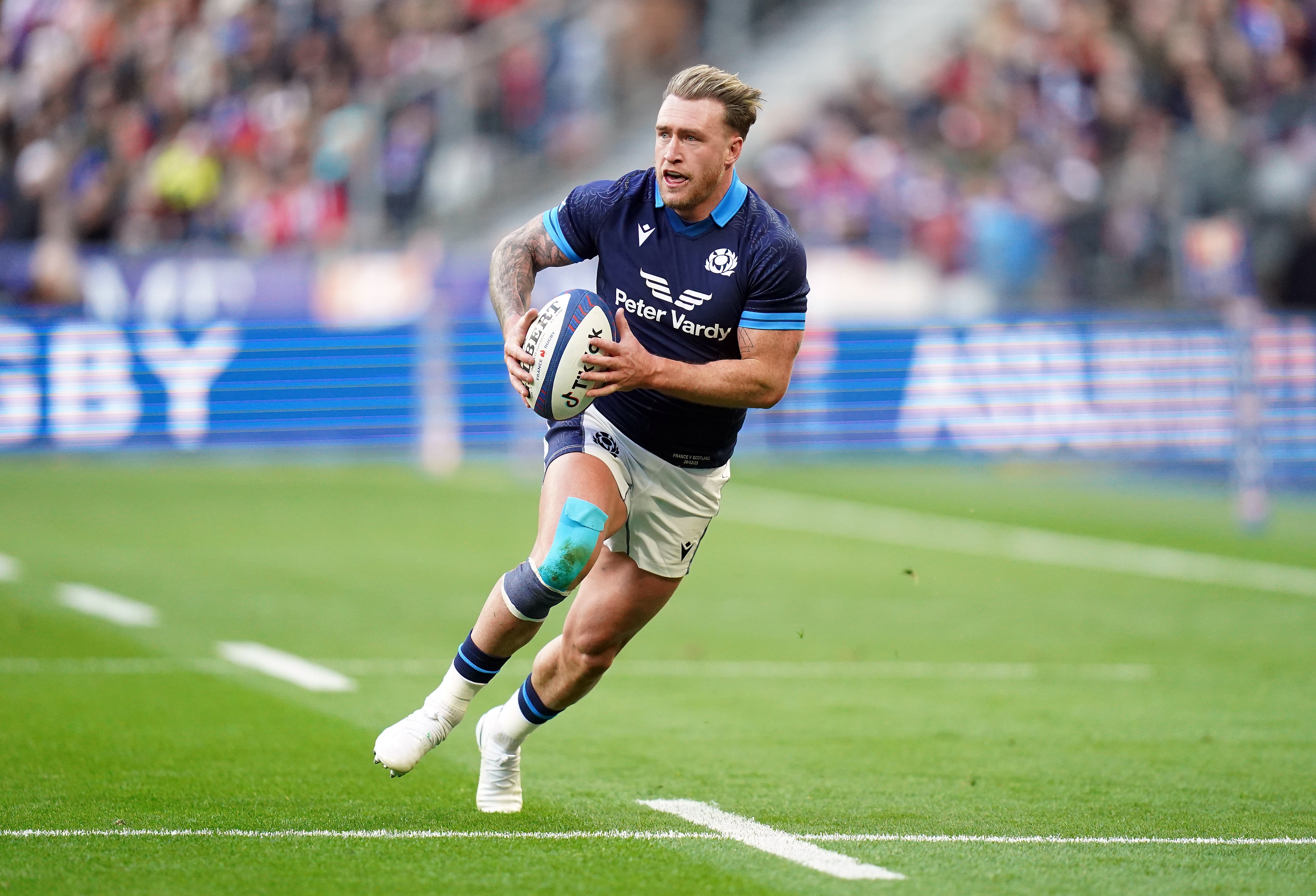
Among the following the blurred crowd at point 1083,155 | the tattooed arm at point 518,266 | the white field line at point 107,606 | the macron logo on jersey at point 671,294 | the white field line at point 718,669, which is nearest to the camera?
the macron logo on jersey at point 671,294

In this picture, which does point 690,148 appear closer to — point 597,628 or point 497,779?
point 597,628

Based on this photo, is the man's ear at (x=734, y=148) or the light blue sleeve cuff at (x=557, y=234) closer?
the man's ear at (x=734, y=148)

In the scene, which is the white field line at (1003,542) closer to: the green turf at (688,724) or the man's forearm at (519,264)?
the green turf at (688,724)

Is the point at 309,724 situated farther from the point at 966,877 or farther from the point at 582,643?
the point at 966,877

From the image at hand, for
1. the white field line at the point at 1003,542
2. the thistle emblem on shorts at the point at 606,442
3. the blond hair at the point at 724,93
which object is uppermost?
the blond hair at the point at 724,93

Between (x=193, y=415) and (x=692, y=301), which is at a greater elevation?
(x=692, y=301)

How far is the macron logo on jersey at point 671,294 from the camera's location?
19.8 ft

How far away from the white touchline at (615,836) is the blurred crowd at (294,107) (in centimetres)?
1501

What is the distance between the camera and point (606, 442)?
6219 millimetres

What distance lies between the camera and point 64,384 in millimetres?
17219

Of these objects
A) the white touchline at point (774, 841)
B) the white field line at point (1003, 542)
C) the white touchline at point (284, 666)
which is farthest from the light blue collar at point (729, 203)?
the white field line at point (1003, 542)

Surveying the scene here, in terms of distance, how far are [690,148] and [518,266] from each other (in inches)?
29.7

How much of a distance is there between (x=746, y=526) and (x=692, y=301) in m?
9.26

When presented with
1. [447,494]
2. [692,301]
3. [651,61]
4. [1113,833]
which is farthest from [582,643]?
[651,61]
